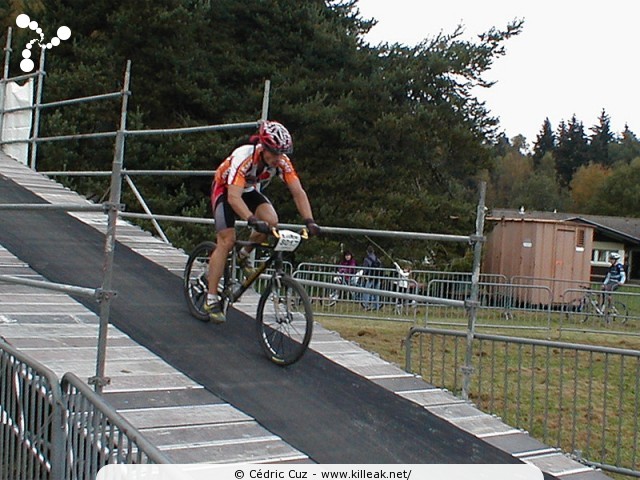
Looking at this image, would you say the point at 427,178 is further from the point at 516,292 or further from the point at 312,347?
the point at 312,347

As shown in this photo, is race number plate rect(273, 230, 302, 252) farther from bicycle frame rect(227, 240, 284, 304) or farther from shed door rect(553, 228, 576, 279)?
shed door rect(553, 228, 576, 279)

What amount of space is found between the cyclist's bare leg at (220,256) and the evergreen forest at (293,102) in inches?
671

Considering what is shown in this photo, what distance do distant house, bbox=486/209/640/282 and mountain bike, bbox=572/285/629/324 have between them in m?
→ 7.13

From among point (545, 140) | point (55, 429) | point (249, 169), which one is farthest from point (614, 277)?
point (545, 140)

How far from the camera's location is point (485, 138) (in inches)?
1142

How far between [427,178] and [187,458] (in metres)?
25.9

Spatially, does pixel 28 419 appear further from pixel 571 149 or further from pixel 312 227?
pixel 571 149

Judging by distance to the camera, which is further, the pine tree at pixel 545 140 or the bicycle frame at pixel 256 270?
the pine tree at pixel 545 140

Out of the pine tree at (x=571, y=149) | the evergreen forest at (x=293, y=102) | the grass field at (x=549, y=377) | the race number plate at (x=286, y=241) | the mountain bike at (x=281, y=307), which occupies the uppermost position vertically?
the pine tree at (x=571, y=149)

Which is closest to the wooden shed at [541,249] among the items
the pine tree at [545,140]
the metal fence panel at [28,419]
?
the metal fence panel at [28,419]

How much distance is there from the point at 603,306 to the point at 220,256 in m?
14.2

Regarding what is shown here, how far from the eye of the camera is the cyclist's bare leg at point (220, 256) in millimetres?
7023
